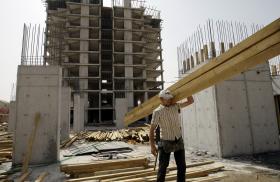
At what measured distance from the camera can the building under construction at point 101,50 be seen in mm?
39000

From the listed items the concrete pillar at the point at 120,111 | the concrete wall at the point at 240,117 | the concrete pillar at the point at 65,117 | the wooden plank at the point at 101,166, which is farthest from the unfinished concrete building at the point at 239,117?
the concrete pillar at the point at 120,111

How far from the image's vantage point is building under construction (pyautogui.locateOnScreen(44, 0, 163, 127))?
39.0 metres

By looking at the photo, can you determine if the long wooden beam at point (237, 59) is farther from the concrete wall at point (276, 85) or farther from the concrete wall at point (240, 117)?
the concrete wall at point (276, 85)

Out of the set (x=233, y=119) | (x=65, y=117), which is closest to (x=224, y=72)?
(x=233, y=119)

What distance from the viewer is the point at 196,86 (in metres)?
4.07

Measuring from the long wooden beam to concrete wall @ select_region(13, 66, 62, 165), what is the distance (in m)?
4.63

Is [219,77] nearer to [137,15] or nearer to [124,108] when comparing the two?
[124,108]

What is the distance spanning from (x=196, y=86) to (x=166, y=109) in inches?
28.6

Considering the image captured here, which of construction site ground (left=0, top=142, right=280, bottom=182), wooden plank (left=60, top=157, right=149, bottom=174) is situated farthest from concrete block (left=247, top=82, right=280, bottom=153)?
wooden plank (left=60, top=157, right=149, bottom=174)

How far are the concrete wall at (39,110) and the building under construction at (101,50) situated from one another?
1201 inches

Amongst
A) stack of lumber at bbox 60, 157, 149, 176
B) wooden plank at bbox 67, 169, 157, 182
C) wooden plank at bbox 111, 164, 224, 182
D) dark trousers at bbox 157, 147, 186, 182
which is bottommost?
wooden plank at bbox 111, 164, 224, 182

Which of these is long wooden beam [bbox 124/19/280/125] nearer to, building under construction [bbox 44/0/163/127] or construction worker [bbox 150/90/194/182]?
construction worker [bbox 150/90/194/182]

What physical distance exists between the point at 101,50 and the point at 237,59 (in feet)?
132

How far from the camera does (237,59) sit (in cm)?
321
